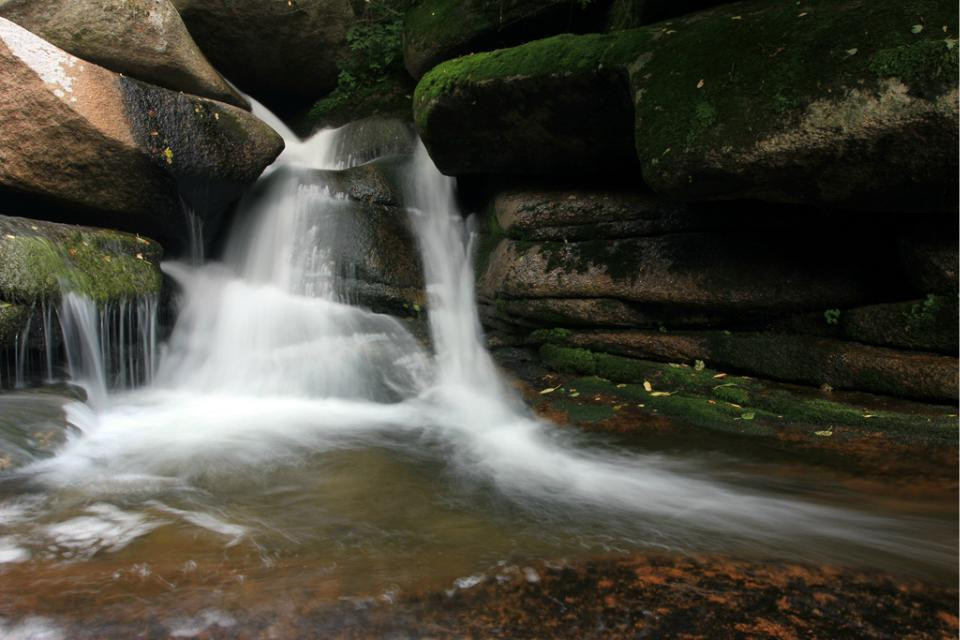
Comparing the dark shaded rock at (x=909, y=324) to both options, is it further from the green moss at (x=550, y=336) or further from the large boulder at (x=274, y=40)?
the large boulder at (x=274, y=40)

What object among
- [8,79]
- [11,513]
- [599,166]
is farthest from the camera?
[599,166]

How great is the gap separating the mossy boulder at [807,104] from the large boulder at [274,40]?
25.5 feet

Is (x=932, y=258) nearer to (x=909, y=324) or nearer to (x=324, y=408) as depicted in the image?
(x=909, y=324)

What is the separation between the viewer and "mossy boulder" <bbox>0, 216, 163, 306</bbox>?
5.42 m

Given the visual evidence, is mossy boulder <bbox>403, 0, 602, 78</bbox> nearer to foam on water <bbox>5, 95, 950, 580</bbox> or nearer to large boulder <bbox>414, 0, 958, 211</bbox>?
large boulder <bbox>414, 0, 958, 211</bbox>

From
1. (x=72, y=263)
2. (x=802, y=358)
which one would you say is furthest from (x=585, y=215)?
(x=72, y=263)

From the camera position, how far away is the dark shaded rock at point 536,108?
5.84 m

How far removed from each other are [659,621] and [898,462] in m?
2.82

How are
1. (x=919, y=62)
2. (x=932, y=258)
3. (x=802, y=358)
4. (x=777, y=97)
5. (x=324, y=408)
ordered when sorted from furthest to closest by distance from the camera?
(x=324, y=408) < (x=802, y=358) < (x=932, y=258) < (x=777, y=97) < (x=919, y=62)

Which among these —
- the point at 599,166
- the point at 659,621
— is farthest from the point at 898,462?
the point at 599,166

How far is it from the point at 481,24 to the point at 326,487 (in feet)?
21.2

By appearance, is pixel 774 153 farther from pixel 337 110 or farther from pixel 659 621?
pixel 337 110

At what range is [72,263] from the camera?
19.8 feet

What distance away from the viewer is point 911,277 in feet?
15.8
